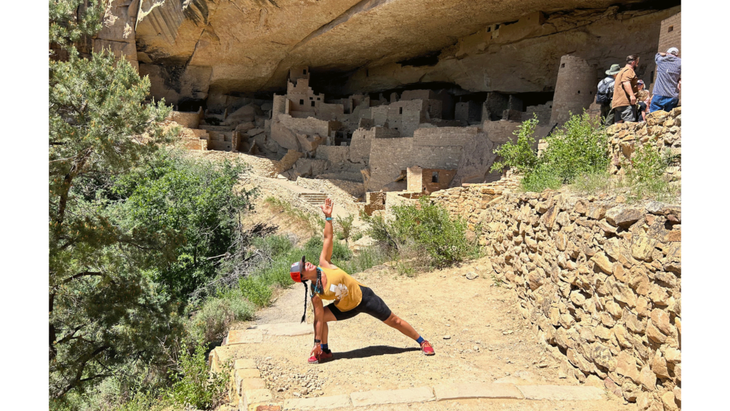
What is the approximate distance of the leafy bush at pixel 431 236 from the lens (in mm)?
7617

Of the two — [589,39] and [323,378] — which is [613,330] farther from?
[589,39]

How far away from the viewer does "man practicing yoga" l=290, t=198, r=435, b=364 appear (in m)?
4.14

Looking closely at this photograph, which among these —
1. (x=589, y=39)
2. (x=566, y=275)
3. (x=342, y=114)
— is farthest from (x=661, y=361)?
(x=342, y=114)

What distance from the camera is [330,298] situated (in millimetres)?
4172

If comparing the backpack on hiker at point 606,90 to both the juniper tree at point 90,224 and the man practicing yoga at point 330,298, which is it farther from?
the juniper tree at point 90,224

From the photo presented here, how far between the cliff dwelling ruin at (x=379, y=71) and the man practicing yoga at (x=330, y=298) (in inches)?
367

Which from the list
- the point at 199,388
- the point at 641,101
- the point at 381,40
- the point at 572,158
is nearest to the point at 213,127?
the point at 381,40

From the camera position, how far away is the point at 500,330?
17.1ft

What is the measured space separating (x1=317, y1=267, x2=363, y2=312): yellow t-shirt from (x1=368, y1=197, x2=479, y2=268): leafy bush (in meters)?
3.44

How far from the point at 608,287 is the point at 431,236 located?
172 inches

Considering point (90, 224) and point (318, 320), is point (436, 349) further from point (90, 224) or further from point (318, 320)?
point (90, 224)

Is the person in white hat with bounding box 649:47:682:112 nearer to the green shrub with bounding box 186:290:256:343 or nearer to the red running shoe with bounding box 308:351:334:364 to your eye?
the red running shoe with bounding box 308:351:334:364

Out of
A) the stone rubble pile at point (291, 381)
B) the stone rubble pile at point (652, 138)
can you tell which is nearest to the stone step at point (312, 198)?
the stone rubble pile at point (652, 138)

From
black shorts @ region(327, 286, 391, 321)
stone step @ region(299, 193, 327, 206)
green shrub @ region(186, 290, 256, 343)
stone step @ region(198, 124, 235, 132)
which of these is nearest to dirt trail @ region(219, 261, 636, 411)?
green shrub @ region(186, 290, 256, 343)
